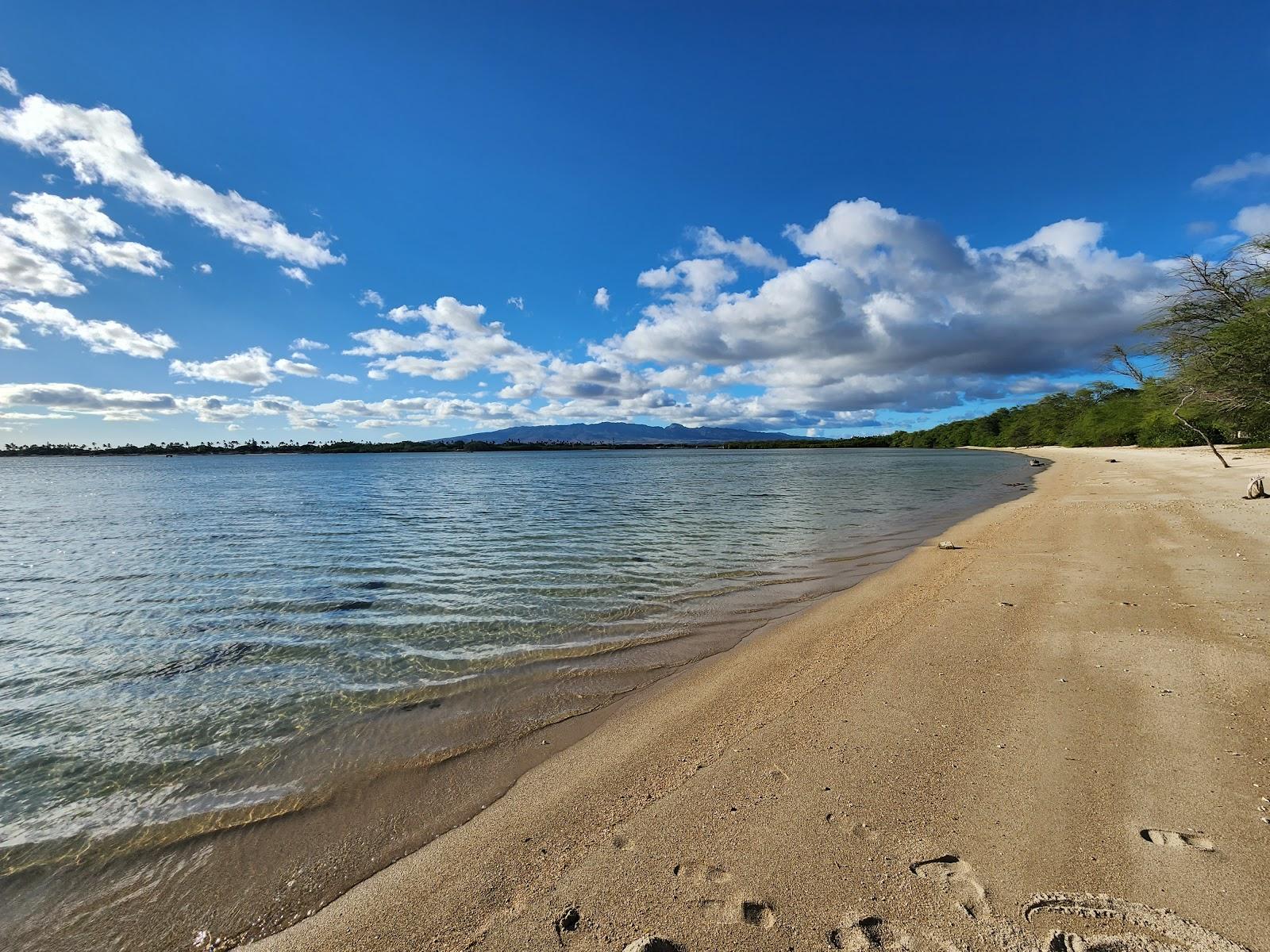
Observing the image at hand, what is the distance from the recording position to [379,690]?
7379mm

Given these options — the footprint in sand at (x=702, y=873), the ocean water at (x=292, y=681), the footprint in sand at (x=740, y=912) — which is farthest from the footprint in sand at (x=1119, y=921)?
the ocean water at (x=292, y=681)

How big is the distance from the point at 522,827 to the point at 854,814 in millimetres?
2571

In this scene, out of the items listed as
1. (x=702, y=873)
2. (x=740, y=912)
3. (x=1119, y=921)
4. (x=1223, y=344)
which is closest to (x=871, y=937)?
(x=740, y=912)

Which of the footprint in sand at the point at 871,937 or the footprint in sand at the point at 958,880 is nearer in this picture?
the footprint in sand at the point at 871,937

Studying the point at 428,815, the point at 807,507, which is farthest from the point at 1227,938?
the point at 807,507

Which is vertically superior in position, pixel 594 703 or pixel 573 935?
pixel 573 935

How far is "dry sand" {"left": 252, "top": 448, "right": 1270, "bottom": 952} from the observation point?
10.2 feet

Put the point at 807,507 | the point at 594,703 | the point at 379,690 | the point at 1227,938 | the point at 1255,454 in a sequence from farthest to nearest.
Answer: the point at 1255,454 → the point at 807,507 → the point at 379,690 → the point at 594,703 → the point at 1227,938

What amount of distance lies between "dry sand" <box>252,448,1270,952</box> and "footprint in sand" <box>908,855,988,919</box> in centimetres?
1

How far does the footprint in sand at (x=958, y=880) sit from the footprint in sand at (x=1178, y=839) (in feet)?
4.38

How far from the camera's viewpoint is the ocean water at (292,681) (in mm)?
4172

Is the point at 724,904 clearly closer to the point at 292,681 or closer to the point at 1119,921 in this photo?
the point at 1119,921

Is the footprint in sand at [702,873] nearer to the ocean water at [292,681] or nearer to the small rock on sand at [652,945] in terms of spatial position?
the small rock on sand at [652,945]

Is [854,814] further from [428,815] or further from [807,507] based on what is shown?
[807,507]
